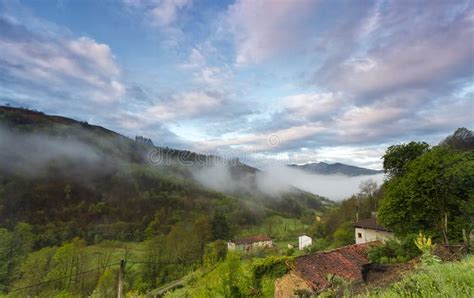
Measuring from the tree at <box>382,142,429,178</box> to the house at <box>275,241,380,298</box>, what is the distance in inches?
306

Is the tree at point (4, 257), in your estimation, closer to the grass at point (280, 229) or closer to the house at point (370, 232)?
the house at point (370, 232)

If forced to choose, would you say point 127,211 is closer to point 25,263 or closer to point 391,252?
Answer: point 25,263

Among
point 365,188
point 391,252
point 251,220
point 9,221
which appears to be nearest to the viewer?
point 391,252

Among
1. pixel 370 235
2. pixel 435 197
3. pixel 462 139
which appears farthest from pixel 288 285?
pixel 462 139

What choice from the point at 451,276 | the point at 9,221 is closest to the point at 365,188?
the point at 451,276

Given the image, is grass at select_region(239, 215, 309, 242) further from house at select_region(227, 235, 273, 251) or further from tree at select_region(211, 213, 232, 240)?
tree at select_region(211, 213, 232, 240)

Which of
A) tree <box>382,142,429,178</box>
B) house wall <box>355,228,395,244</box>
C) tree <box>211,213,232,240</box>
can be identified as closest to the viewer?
tree <box>382,142,429,178</box>

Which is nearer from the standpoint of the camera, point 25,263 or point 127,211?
point 25,263

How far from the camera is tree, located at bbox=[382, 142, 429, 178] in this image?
24.7 meters

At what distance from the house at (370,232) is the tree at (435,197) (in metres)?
15.7

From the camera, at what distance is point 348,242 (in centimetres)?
4762

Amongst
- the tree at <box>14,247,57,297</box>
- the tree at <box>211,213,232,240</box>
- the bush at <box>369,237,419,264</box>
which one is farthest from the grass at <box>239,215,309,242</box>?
the bush at <box>369,237,419,264</box>

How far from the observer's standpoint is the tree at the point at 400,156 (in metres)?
24.7

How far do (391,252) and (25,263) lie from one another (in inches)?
2224
